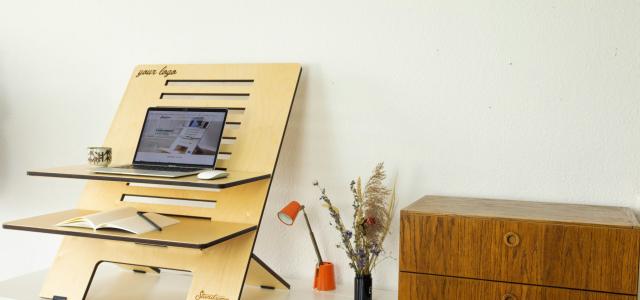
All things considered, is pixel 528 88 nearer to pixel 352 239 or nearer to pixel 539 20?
pixel 539 20

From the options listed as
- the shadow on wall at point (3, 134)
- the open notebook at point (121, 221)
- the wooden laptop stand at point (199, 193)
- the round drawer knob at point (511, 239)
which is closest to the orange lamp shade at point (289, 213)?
the wooden laptop stand at point (199, 193)

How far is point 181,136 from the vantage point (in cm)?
201

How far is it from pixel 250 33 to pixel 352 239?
74 centimetres

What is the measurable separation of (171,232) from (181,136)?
Answer: 34 centimetres

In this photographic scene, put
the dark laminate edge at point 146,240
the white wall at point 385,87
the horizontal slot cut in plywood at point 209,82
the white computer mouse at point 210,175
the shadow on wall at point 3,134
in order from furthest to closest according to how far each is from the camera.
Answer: the shadow on wall at point 3,134 → the horizontal slot cut in plywood at point 209,82 → the white wall at point 385,87 → the white computer mouse at point 210,175 → the dark laminate edge at point 146,240

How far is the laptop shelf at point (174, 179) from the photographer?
1.67 metres

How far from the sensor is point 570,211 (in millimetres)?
1727

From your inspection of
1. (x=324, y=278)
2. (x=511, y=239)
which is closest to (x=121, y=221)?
(x=324, y=278)

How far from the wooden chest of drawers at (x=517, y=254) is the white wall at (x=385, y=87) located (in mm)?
270

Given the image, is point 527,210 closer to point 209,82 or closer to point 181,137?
point 181,137

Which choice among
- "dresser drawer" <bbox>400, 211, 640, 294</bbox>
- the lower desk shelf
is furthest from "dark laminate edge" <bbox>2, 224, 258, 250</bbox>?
"dresser drawer" <bbox>400, 211, 640, 294</bbox>

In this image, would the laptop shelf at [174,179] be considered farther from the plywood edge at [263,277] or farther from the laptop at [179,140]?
the plywood edge at [263,277]

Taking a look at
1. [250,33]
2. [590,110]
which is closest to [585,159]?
[590,110]

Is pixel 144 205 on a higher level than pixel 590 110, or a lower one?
lower
